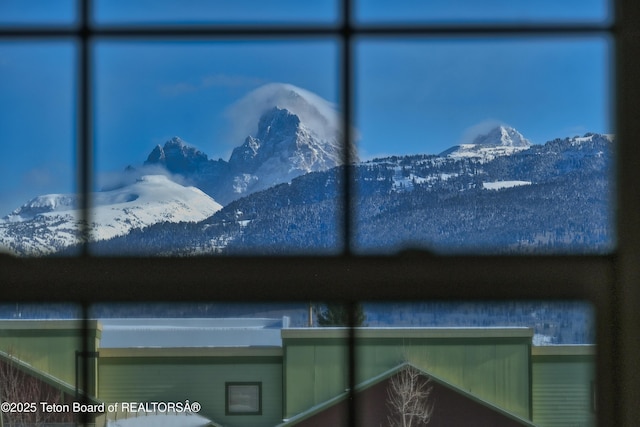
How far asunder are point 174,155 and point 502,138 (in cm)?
65

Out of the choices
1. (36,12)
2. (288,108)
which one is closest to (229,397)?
(288,108)

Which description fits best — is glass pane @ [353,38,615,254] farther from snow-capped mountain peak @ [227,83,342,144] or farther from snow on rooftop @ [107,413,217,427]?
snow on rooftop @ [107,413,217,427]

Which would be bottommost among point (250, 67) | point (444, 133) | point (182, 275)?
point (182, 275)

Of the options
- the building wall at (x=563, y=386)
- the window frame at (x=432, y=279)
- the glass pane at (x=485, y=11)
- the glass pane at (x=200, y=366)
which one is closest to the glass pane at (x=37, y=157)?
the window frame at (x=432, y=279)

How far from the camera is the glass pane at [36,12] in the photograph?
5.11ft

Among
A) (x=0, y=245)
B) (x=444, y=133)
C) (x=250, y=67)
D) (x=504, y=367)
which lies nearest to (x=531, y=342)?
(x=504, y=367)

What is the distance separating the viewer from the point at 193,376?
59.5 inches

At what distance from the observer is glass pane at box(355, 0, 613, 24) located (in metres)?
1.55

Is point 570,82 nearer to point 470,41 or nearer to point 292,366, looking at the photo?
point 470,41

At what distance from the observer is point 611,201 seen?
151cm

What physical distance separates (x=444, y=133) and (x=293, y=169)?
0.31m

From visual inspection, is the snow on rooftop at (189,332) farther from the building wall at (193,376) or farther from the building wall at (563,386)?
the building wall at (563,386)

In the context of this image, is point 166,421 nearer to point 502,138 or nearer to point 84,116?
point 84,116

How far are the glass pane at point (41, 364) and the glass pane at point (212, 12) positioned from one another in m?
0.59
